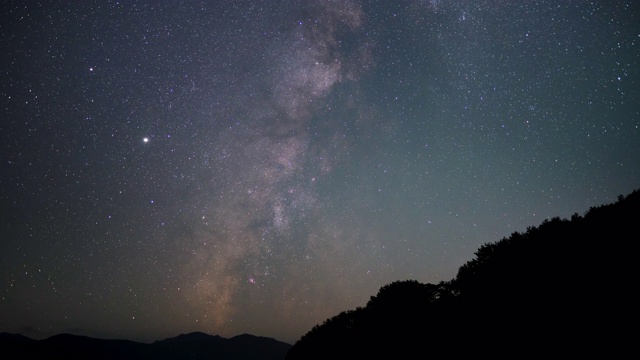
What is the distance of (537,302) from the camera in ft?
49.2

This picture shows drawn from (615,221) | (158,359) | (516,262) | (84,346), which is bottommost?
(158,359)

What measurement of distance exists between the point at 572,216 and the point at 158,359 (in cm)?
22156

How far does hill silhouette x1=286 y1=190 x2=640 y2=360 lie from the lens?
12016 millimetres

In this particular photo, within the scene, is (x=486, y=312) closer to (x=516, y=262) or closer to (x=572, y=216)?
(x=516, y=262)

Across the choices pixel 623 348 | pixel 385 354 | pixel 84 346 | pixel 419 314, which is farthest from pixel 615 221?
pixel 84 346

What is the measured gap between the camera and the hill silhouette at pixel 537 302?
1202cm

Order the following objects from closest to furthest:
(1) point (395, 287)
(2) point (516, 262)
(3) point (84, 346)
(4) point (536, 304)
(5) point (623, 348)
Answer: (5) point (623, 348)
(4) point (536, 304)
(2) point (516, 262)
(1) point (395, 287)
(3) point (84, 346)

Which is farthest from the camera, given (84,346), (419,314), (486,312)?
(84,346)

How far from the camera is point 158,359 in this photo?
181 meters

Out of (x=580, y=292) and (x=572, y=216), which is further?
(x=572, y=216)

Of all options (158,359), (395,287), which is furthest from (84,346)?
(395,287)

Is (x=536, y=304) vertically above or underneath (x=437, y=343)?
above

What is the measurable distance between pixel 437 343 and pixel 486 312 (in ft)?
13.0

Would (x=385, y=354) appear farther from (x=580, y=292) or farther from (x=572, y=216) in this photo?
(x=572, y=216)
